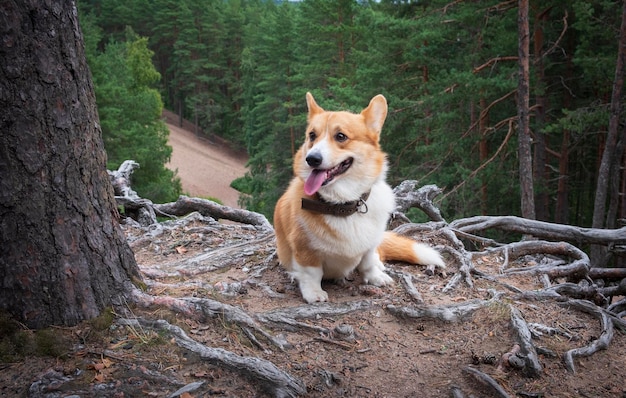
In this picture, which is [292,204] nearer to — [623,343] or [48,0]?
[48,0]

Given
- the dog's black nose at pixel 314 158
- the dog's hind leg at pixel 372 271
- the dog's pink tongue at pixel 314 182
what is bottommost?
the dog's hind leg at pixel 372 271

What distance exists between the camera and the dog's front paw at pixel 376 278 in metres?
3.63

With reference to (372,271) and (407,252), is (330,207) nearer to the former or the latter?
(372,271)

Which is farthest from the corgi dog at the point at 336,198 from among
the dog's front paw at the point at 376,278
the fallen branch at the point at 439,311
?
the fallen branch at the point at 439,311

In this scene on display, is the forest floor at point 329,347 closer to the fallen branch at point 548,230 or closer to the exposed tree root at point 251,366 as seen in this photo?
the exposed tree root at point 251,366

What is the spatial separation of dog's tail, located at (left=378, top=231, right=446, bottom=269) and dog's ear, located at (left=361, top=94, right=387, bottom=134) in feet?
3.82

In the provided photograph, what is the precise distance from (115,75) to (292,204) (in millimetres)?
19634

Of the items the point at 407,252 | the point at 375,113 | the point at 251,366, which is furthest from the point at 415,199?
A: the point at 251,366

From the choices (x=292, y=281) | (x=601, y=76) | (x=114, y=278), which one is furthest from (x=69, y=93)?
(x=601, y=76)

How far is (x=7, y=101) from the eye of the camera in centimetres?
203

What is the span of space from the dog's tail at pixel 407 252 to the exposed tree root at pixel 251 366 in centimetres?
191

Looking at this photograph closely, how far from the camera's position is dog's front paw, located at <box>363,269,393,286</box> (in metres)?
3.63

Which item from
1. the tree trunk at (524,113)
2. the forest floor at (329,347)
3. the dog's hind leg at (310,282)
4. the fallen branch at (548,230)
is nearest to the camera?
the forest floor at (329,347)

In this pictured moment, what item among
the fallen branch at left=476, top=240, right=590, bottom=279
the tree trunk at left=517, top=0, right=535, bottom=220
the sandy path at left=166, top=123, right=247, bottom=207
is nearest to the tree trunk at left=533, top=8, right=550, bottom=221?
the tree trunk at left=517, top=0, right=535, bottom=220
